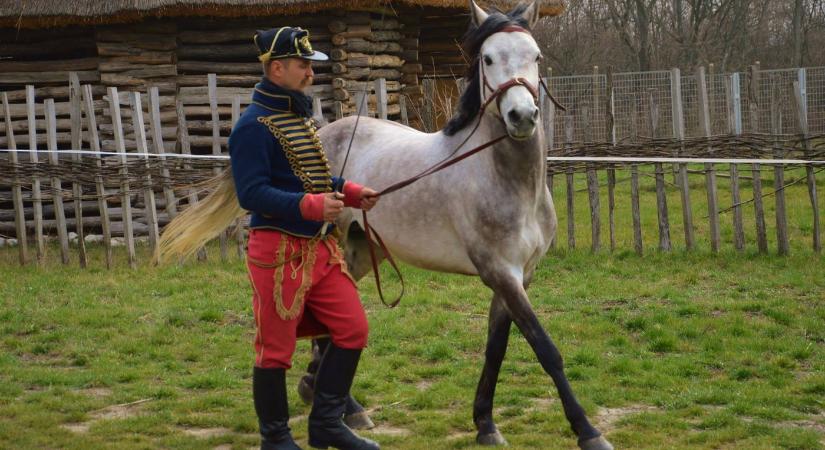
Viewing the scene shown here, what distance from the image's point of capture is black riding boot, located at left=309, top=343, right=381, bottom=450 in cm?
486

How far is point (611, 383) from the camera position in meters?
6.66

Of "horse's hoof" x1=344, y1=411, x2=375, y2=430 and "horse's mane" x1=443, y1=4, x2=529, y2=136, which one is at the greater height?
"horse's mane" x1=443, y1=4, x2=529, y2=136

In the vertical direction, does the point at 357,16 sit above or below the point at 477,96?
above

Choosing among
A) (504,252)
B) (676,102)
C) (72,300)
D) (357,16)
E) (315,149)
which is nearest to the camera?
(315,149)

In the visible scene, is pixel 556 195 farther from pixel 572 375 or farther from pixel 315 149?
pixel 315 149

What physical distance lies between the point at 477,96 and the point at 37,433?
9.71 feet

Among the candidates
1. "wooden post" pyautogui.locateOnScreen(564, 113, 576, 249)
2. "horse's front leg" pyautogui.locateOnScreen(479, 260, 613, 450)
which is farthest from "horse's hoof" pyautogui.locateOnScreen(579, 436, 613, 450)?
"wooden post" pyautogui.locateOnScreen(564, 113, 576, 249)

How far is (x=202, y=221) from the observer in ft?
18.6

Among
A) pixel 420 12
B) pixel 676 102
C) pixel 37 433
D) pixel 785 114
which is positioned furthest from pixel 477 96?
pixel 785 114

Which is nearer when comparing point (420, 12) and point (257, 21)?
point (257, 21)

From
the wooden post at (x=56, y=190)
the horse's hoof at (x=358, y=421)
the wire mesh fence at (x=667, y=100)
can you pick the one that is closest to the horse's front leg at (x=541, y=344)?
the horse's hoof at (x=358, y=421)

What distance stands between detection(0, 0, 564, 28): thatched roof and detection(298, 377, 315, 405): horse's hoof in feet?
25.6

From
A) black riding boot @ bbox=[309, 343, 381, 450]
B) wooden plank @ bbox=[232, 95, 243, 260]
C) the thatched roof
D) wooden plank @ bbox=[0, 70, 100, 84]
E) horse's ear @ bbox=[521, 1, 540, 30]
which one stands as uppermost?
the thatched roof

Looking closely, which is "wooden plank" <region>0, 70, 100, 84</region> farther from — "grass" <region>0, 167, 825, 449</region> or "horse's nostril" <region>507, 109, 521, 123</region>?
"horse's nostril" <region>507, 109, 521, 123</region>
